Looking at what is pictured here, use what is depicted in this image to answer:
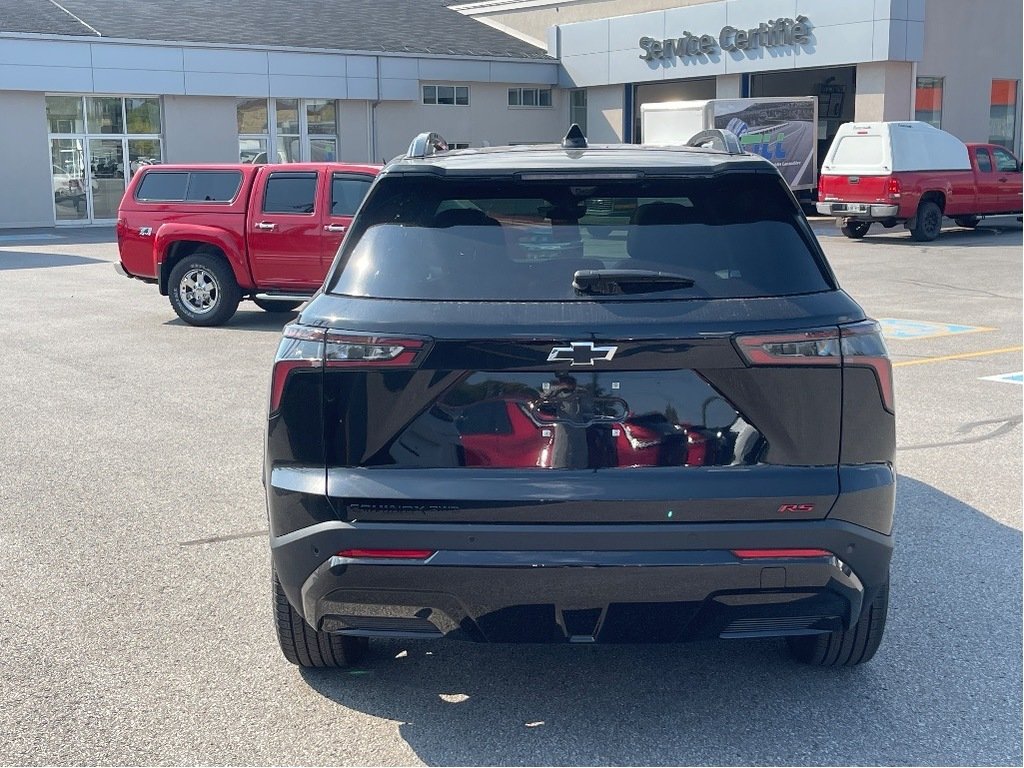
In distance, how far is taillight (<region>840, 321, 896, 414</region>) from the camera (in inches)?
138

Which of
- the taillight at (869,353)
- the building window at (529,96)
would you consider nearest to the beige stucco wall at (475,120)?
the building window at (529,96)

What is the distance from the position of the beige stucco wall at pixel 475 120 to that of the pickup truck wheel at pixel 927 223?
1687 cm

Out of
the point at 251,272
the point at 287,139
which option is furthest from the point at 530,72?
the point at 251,272

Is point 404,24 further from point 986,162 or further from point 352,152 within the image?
point 986,162

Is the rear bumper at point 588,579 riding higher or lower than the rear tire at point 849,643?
higher

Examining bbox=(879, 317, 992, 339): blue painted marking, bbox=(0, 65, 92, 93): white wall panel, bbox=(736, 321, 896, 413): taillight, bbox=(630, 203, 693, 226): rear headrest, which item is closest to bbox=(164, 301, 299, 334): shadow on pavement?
bbox=(879, 317, 992, 339): blue painted marking

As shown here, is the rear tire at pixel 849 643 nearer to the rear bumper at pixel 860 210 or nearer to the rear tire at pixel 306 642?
the rear tire at pixel 306 642

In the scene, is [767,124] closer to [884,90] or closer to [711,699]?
[884,90]

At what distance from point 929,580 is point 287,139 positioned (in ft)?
112

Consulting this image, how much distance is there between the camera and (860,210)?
24.6 m

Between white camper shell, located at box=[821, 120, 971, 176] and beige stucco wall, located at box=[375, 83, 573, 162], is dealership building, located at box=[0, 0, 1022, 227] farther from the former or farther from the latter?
white camper shell, located at box=[821, 120, 971, 176]

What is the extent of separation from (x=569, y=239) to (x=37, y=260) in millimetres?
22027

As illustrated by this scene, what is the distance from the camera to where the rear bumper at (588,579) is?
3.39m

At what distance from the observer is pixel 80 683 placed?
4164 millimetres
